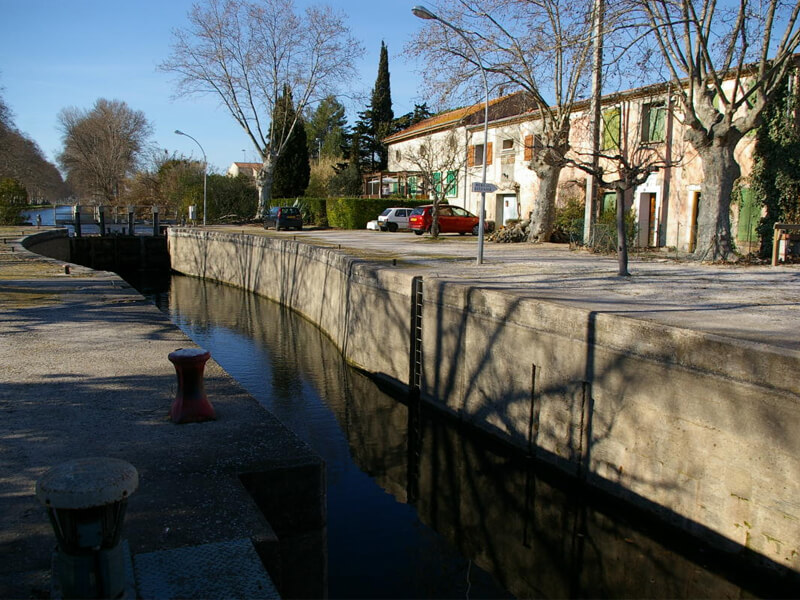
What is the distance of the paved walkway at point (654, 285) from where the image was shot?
327 inches

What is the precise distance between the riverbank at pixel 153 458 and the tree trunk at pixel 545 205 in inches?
730

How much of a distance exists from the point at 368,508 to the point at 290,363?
24.4 feet

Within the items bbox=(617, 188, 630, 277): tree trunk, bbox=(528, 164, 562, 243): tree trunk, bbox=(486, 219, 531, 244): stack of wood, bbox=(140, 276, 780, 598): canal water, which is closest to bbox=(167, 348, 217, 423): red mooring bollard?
bbox=(140, 276, 780, 598): canal water

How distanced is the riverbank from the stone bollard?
1.83 ft

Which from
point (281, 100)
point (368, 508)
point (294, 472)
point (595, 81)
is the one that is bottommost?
point (368, 508)

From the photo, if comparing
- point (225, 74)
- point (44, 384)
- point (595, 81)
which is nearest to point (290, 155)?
point (225, 74)

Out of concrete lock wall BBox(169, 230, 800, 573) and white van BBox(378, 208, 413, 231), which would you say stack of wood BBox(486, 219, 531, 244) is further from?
concrete lock wall BBox(169, 230, 800, 573)

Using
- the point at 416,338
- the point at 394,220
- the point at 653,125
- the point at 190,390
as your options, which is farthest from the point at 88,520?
the point at 394,220

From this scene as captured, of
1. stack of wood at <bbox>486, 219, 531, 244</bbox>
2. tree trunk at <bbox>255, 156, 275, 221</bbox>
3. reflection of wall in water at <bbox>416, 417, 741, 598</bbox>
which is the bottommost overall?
reflection of wall in water at <bbox>416, 417, 741, 598</bbox>

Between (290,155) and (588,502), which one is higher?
(290,155)

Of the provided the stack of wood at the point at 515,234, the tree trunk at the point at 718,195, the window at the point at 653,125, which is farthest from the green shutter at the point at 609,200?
the tree trunk at the point at 718,195

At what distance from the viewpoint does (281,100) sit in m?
44.2

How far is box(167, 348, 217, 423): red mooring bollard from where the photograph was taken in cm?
584

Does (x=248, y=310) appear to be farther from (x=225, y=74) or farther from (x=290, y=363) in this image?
(x=225, y=74)
